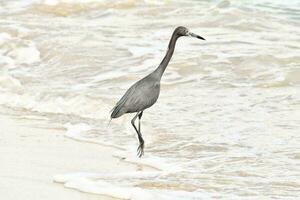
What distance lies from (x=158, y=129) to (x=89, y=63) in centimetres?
428

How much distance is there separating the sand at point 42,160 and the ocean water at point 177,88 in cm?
18

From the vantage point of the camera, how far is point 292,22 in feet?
52.7

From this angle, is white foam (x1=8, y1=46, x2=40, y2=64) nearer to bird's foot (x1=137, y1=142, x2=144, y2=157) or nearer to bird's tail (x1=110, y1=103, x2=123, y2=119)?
bird's tail (x1=110, y1=103, x2=123, y2=119)

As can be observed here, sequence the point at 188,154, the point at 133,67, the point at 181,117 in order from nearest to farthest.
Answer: the point at 188,154 < the point at 181,117 < the point at 133,67

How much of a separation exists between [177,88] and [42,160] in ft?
13.2

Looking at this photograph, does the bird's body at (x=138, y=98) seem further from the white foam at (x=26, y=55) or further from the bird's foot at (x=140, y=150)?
the white foam at (x=26, y=55)

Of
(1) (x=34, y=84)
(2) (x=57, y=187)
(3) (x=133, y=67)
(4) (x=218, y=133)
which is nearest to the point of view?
(2) (x=57, y=187)

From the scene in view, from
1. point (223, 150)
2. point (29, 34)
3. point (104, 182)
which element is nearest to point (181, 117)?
point (223, 150)

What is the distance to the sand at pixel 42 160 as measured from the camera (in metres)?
6.00

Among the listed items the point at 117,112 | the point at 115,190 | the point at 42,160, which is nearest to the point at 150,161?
the point at 117,112

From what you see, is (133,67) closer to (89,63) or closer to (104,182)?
(89,63)

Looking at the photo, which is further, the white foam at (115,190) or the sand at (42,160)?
the sand at (42,160)

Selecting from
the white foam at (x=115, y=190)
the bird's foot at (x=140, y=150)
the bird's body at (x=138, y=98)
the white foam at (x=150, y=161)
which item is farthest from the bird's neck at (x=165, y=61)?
the white foam at (x=115, y=190)

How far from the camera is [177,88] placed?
433 inches
